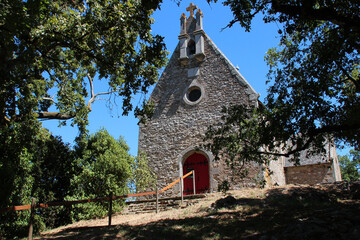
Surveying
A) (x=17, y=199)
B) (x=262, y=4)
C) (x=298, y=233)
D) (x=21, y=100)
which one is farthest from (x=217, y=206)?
(x=17, y=199)

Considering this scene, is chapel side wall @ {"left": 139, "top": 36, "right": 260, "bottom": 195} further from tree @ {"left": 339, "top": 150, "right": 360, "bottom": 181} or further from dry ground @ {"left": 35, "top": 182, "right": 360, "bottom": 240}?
tree @ {"left": 339, "top": 150, "right": 360, "bottom": 181}

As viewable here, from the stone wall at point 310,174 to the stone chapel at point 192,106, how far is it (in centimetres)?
192

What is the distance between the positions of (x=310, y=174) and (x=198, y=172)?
7756 mm

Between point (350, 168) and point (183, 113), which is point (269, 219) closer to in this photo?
point (183, 113)

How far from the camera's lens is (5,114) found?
26.8 ft

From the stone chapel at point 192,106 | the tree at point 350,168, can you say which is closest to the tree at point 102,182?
the stone chapel at point 192,106

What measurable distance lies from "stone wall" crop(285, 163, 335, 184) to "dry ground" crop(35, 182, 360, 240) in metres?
7.59

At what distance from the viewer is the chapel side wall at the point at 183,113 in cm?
1374

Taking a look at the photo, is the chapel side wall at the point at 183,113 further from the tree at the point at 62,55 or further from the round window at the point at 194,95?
the tree at the point at 62,55

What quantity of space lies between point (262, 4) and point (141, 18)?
3.00 metres

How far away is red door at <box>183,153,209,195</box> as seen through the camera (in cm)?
1355

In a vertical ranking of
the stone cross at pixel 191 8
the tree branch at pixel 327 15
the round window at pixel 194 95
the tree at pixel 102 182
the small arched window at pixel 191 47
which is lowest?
the tree at pixel 102 182

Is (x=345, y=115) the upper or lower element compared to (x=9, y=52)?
lower

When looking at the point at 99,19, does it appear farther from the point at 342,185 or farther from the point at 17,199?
the point at 342,185
